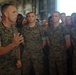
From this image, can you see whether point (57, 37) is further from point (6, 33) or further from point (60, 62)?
point (6, 33)

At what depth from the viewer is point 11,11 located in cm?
256

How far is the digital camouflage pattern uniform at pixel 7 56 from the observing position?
2.55 meters

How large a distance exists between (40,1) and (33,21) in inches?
198

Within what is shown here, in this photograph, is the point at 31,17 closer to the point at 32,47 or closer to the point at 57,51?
the point at 32,47

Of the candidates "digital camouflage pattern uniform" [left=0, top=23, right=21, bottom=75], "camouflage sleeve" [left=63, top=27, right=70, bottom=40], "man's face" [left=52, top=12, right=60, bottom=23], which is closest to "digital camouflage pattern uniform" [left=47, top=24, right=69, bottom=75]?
"camouflage sleeve" [left=63, top=27, right=70, bottom=40]

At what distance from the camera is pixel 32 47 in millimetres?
3434

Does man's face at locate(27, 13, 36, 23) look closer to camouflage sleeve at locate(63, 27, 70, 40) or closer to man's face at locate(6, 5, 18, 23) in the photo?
camouflage sleeve at locate(63, 27, 70, 40)

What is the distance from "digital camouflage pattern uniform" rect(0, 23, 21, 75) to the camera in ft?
8.36

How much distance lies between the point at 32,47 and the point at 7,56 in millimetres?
909

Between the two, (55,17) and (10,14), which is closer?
(10,14)

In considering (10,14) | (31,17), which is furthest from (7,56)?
(31,17)

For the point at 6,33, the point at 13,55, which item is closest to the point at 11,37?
the point at 6,33

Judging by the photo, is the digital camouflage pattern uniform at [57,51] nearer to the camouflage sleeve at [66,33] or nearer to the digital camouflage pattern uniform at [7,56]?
the camouflage sleeve at [66,33]

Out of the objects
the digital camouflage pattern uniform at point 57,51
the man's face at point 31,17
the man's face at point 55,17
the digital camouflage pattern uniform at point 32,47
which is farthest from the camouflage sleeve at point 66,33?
the man's face at point 31,17
